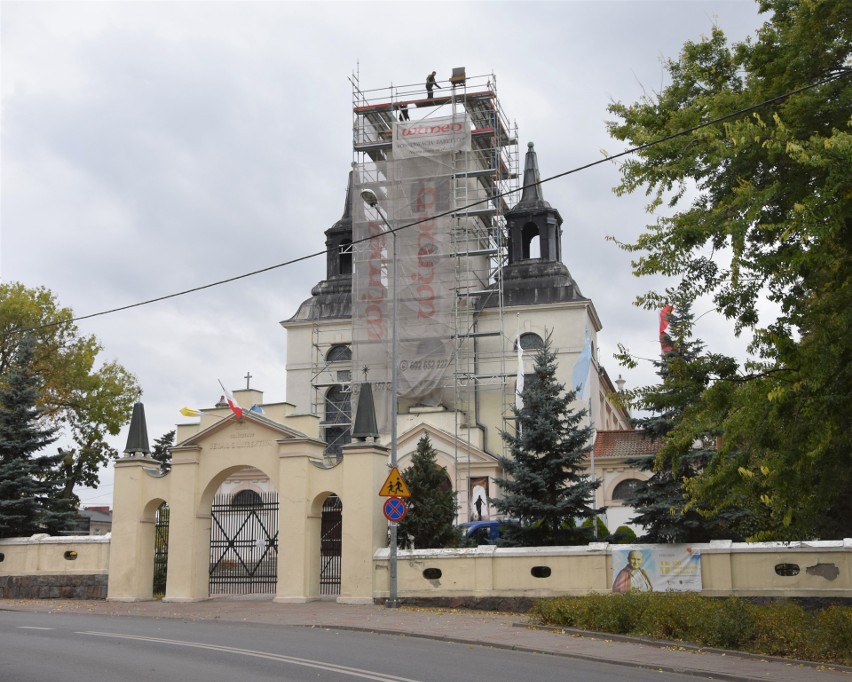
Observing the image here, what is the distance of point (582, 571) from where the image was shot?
21469mm

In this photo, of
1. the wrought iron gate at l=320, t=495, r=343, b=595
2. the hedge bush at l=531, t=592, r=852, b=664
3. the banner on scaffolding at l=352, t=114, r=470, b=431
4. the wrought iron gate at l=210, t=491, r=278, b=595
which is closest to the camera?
the hedge bush at l=531, t=592, r=852, b=664

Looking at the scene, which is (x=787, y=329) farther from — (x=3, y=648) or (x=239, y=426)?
(x=239, y=426)

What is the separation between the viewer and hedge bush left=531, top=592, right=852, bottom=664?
13.4m

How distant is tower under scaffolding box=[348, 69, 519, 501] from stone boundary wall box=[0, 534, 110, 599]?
60.7 feet

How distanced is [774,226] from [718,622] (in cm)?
597

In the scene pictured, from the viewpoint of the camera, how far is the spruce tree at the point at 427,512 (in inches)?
994

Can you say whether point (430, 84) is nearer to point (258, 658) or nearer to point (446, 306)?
point (446, 306)

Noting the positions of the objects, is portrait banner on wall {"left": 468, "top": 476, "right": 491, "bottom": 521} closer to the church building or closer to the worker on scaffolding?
Answer: the church building

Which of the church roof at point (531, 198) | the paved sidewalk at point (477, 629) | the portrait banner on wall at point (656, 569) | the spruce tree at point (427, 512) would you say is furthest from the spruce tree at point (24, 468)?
the church roof at point (531, 198)

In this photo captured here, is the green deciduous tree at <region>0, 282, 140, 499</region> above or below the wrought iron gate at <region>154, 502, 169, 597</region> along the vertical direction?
above

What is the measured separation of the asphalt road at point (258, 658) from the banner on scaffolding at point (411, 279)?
2725 cm

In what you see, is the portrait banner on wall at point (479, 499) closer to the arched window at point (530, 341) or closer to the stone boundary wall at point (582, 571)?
the arched window at point (530, 341)

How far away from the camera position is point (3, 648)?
13.9 m

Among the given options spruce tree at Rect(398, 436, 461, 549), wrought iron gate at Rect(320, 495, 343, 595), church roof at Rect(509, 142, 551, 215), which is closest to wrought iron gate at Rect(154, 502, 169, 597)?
wrought iron gate at Rect(320, 495, 343, 595)
